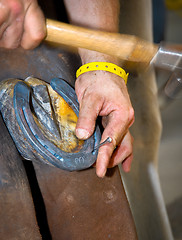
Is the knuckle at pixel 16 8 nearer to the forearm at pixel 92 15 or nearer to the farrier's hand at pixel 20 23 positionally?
the farrier's hand at pixel 20 23

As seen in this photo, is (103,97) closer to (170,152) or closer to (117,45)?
(117,45)

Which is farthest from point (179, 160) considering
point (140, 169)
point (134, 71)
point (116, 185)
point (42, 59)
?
point (42, 59)

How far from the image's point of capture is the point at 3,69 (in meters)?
0.68

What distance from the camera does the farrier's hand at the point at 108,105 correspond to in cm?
67

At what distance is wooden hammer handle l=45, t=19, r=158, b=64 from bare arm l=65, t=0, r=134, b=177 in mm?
71

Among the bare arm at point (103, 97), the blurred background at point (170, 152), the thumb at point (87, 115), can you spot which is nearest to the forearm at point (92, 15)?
the bare arm at point (103, 97)

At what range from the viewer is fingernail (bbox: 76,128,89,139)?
1.99 feet

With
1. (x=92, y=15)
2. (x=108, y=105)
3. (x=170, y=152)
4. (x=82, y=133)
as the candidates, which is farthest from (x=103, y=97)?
(x=170, y=152)

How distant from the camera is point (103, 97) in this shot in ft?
2.34

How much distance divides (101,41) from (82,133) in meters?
0.21

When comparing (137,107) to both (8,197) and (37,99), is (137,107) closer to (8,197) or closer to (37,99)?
(37,99)

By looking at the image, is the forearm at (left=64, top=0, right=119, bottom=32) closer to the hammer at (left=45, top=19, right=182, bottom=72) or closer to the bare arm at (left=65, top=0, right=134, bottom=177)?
the bare arm at (left=65, top=0, right=134, bottom=177)

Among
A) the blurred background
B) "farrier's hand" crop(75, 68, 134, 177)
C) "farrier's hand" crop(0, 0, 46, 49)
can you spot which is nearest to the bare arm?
"farrier's hand" crop(75, 68, 134, 177)

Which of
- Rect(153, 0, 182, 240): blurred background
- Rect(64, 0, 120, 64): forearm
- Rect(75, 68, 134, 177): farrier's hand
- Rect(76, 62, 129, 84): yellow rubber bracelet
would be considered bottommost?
Rect(153, 0, 182, 240): blurred background
